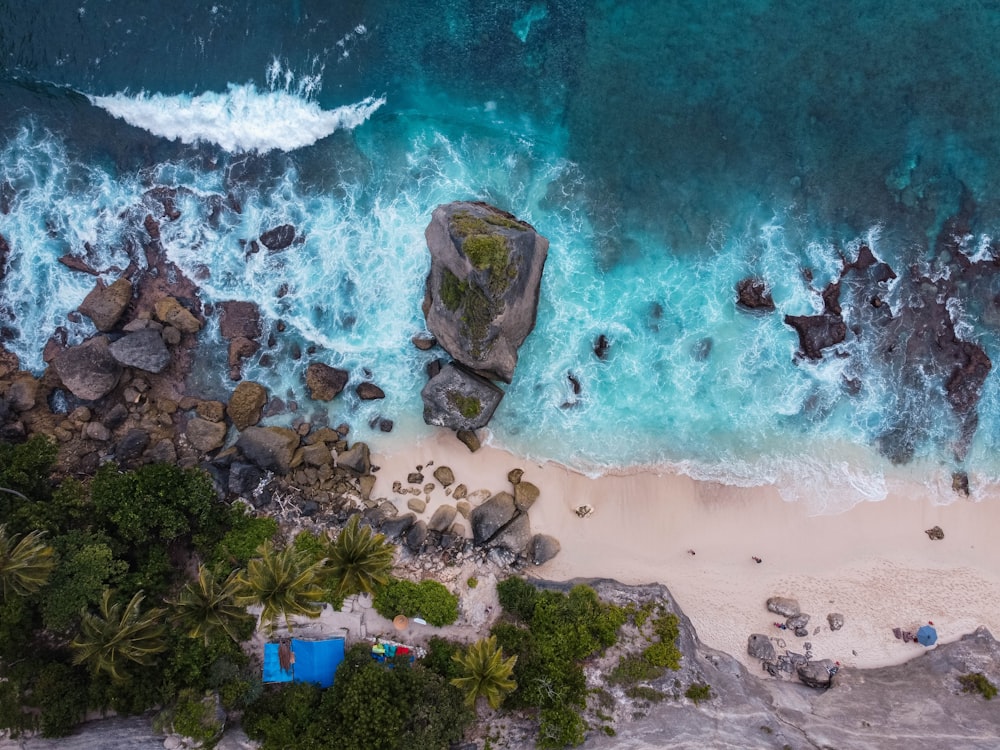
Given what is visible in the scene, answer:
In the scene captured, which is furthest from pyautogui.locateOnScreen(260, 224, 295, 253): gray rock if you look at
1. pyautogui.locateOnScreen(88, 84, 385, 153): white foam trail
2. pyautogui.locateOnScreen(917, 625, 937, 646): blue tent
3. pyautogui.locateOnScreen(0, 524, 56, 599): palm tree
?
pyautogui.locateOnScreen(917, 625, 937, 646): blue tent

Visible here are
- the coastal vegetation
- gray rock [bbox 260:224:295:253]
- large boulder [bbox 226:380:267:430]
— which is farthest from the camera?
gray rock [bbox 260:224:295:253]

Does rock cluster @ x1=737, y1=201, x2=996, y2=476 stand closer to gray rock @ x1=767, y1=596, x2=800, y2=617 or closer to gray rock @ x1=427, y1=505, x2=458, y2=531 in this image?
gray rock @ x1=767, y1=596, x2=800, y2=617

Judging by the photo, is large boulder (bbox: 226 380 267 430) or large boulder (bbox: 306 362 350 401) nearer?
large boulder (bbox: 226 380 267 430)

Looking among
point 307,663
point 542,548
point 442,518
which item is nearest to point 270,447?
point 442,518

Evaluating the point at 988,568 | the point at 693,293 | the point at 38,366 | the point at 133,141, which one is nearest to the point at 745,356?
the point at 693,293

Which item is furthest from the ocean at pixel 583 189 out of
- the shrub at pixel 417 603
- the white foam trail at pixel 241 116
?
the shrub at pixel 417 603

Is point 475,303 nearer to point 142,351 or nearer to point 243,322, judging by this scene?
point 243,322
